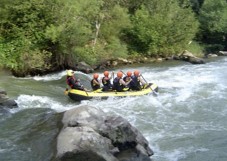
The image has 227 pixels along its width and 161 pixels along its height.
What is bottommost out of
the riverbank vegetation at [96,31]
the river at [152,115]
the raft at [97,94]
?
the river at [152,115]

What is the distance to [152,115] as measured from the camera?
12016 millimetres

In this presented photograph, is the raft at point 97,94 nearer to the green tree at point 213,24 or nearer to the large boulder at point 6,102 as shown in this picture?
the large boulder at point 6,102

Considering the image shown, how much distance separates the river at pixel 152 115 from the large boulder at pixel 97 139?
0.49 meters

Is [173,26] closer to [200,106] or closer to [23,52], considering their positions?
[23,52]

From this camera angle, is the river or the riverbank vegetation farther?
the riverbank vegetation

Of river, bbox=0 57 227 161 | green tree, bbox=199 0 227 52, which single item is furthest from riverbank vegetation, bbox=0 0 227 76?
river, bbox=0 57 227 161

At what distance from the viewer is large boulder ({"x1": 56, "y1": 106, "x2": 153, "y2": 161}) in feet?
24.4

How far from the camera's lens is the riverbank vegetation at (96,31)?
18.4 metres

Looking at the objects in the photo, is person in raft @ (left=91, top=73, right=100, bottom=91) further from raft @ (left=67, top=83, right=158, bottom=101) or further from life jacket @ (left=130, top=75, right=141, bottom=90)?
life jacket @ (left=130, top=75, right=141, bottom=90)

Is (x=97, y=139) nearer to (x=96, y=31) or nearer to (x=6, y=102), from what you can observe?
(x=6, y=102)

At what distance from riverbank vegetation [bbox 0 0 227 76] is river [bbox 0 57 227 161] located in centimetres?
130

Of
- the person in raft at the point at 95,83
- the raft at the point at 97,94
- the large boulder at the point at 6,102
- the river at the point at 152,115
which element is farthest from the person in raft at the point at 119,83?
the large boulder at the point at 6,102

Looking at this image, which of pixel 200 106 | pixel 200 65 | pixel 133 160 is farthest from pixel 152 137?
pixel 200 65

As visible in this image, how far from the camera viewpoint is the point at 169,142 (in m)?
9.74
